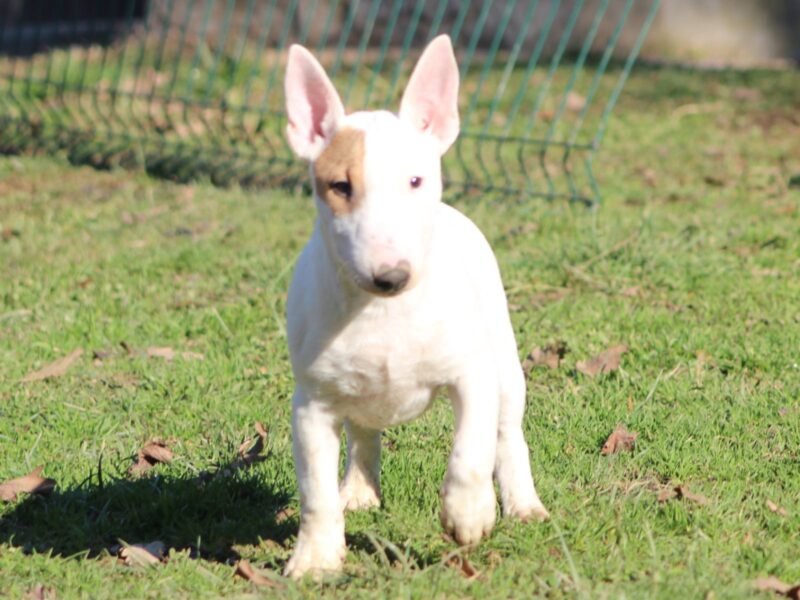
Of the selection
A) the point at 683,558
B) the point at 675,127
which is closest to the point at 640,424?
the point at 683,558

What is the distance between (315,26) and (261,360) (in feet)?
27.1

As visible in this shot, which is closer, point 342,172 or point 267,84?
point 342,172

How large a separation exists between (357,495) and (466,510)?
67cm

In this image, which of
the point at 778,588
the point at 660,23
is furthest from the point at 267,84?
the point at 778,588

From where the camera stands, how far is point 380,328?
10.8 ft

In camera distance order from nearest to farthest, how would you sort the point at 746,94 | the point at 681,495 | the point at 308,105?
1. the point at 308,105
2. the point at 681,495
3. the point at 746,94

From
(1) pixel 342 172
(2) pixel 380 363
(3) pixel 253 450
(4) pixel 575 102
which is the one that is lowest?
(4) pixel 575 102

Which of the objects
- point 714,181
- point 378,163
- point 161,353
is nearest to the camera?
point 378,163

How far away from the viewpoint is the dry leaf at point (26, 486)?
4.07 metres

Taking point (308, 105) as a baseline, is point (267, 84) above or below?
below

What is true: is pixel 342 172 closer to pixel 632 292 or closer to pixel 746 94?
pixel 632 292

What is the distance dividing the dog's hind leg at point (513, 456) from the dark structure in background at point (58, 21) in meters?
10.4

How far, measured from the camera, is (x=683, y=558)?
343cm

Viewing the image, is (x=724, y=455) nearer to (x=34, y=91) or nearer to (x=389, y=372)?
(x=389, y=372)
